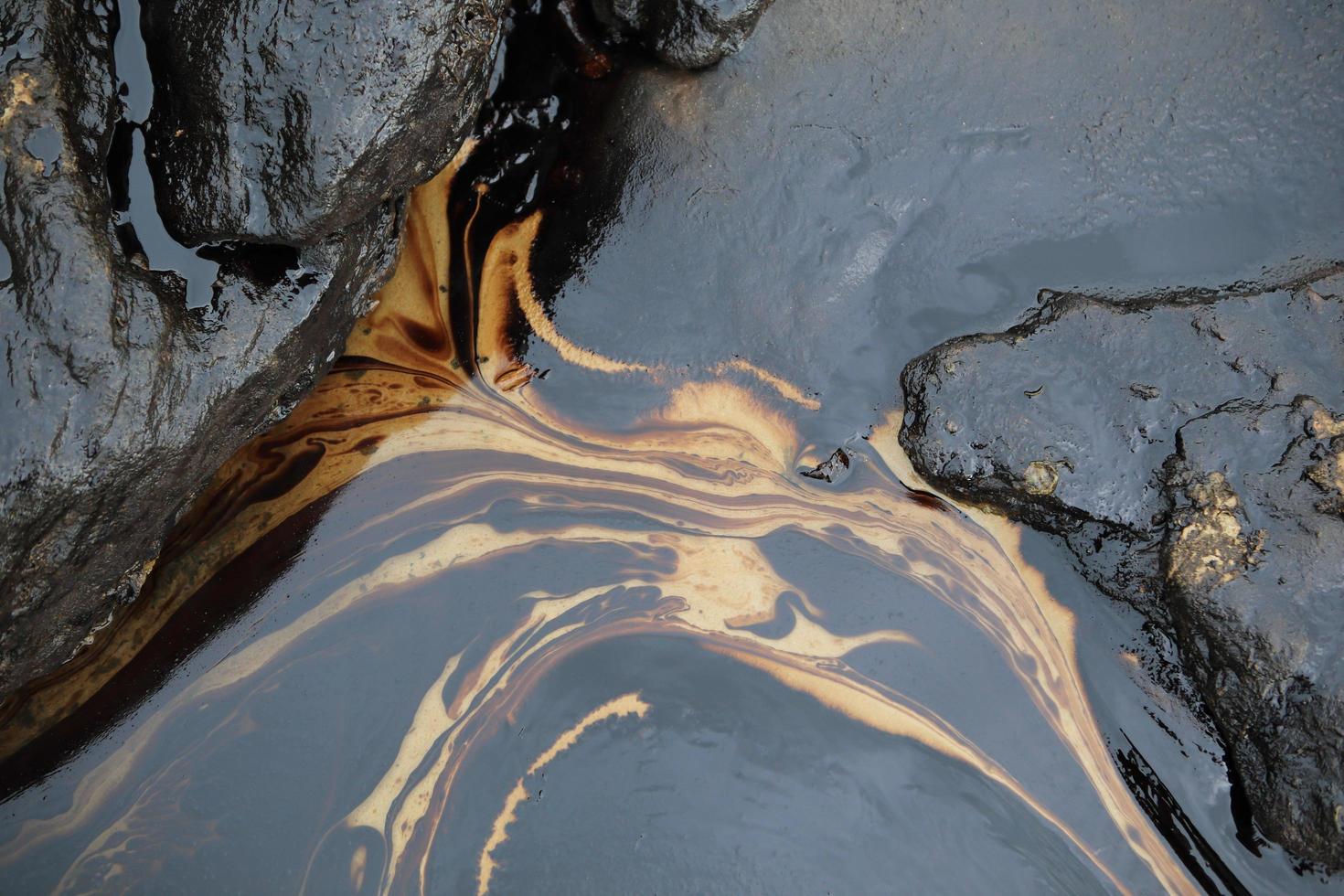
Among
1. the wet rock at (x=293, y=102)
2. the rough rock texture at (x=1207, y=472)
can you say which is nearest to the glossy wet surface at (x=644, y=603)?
the rough rock texture at (x=1207, y=472)

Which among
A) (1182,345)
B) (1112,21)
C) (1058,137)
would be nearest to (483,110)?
(1058,137)

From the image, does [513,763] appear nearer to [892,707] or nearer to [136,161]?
[892,707]

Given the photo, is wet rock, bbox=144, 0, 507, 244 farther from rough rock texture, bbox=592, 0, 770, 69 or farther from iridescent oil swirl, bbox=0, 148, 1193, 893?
iridescent oil swirl, bbox=0, 148, 1193, 893

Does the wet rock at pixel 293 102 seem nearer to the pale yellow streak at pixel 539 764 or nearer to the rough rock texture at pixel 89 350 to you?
the rough rock texture at pixel 89 350

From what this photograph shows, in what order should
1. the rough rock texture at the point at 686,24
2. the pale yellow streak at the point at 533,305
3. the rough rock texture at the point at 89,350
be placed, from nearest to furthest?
1. the rough rock texture at the point at 89,350
2. the rough rock texture at the point at 686,24
3. the pale yellow streak at the point at 533,305

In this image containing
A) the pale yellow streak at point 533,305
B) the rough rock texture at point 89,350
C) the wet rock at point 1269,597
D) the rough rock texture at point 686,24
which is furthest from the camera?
A: the pale yellow streak at point 533,305
